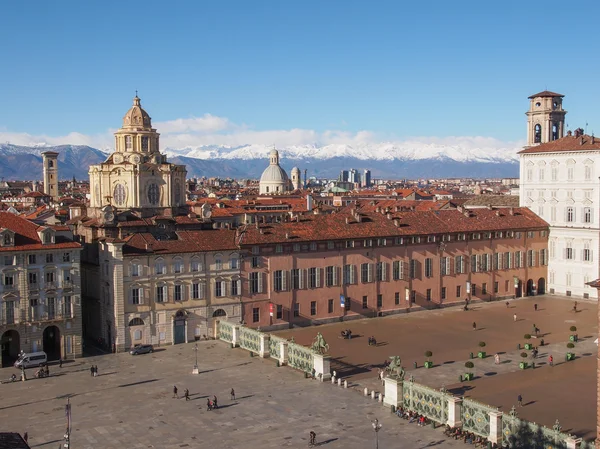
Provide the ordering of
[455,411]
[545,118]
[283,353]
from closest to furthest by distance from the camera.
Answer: [455,411], [283,353], [545,118]

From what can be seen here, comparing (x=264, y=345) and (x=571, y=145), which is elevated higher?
(x=571, y=145)

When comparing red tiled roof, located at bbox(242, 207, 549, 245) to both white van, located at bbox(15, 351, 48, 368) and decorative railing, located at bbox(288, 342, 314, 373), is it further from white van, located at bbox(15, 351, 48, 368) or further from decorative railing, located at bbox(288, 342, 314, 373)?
white van, located at bbox(15, 351, 48, 368)

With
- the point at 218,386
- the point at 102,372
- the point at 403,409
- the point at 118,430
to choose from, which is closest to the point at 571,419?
the point at 403,409

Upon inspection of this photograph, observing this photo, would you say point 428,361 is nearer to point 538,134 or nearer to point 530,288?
point 530,288

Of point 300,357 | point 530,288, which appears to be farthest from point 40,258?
point 530,288

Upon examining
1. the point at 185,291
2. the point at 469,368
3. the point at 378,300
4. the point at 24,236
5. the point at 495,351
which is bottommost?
the point at 495,351

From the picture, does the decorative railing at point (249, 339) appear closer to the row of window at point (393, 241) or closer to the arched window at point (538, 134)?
the row of window at point (393, 241)

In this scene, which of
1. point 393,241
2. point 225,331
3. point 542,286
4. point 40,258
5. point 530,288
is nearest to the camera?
point 40,258

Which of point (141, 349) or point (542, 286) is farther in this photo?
point (542, 286)
